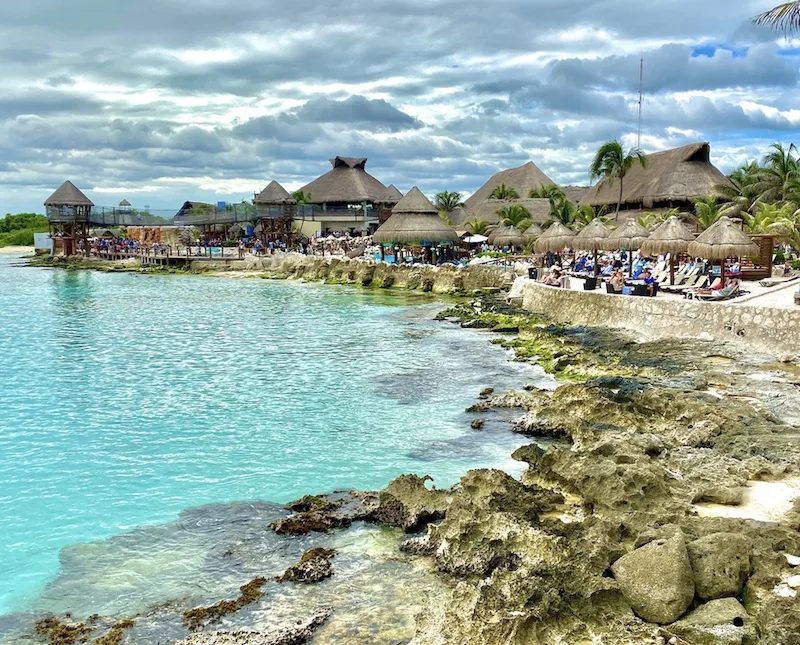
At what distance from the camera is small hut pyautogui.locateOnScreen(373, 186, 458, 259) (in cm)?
4062

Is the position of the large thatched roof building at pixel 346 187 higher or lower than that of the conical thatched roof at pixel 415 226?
higher

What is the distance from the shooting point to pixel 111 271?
56.0 meters

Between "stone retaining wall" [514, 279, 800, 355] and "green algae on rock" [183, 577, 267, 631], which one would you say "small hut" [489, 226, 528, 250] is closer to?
"stone retaining wall" [514, 279, 800, 355]

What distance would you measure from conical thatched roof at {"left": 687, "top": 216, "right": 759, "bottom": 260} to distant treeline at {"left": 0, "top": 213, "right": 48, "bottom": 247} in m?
89.5

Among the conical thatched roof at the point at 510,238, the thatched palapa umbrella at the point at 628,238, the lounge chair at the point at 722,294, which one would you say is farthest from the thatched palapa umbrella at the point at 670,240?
the conical thatched roof at the point at 510,238

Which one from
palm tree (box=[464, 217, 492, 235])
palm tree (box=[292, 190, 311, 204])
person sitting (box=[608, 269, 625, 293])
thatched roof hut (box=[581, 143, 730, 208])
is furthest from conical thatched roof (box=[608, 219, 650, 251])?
palm tree (box=[292, 190, 311, 204])

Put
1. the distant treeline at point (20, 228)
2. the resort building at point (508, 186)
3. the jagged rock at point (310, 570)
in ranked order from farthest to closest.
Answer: the distant treeline at point (20, 228) < the resort building at point (508, 186) < the jagged rock at point (310, 570)

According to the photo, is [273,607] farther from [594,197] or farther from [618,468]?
[594,197]

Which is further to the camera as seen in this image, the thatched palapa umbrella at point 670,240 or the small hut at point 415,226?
the small hut at point 415,226

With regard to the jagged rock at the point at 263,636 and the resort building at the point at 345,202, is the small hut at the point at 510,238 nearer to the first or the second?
the resort building at the point at 345,202

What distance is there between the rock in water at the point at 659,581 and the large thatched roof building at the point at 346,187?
56828 millimetres

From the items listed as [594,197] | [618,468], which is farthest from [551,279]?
[594,197]

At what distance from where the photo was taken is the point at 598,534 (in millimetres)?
6469

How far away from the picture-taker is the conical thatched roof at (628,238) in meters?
24.4
